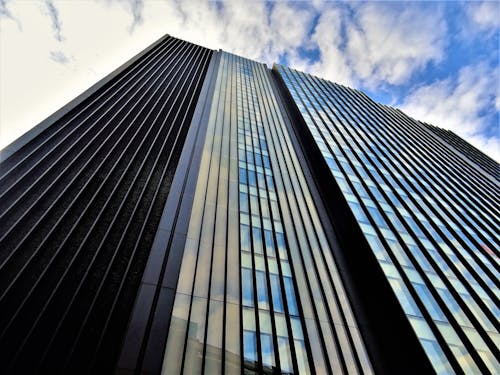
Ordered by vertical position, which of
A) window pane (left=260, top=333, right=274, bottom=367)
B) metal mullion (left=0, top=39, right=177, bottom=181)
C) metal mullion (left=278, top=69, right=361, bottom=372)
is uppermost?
metal mullion (left=0, top=39, right=177, bottom=181)

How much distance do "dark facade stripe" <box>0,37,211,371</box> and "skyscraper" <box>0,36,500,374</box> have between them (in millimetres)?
75

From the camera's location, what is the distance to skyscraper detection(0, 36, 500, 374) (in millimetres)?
10492

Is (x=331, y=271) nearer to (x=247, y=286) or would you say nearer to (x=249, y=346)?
(x=247, y=286)

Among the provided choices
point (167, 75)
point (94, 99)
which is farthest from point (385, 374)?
point (167, 75)

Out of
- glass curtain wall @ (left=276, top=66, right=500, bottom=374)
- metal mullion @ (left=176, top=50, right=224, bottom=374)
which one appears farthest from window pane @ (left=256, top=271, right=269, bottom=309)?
glass curtain wall @ (left=276, top=66, right=500, bottom=374)

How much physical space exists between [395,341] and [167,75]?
4267 cm

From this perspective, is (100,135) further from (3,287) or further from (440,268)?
(440,268)

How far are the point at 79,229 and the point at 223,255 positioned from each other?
7783 mm

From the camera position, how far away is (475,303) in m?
15.3

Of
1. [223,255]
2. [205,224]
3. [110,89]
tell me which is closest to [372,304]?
[223,255]

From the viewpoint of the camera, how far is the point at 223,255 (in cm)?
1420

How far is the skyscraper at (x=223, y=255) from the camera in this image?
1049cm

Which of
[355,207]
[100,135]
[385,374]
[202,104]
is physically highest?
[202,104]

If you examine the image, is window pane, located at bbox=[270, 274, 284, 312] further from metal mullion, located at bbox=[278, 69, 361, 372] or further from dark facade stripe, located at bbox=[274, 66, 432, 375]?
dark facade stripe, located at bbox=[274, 66, 432, 375]
